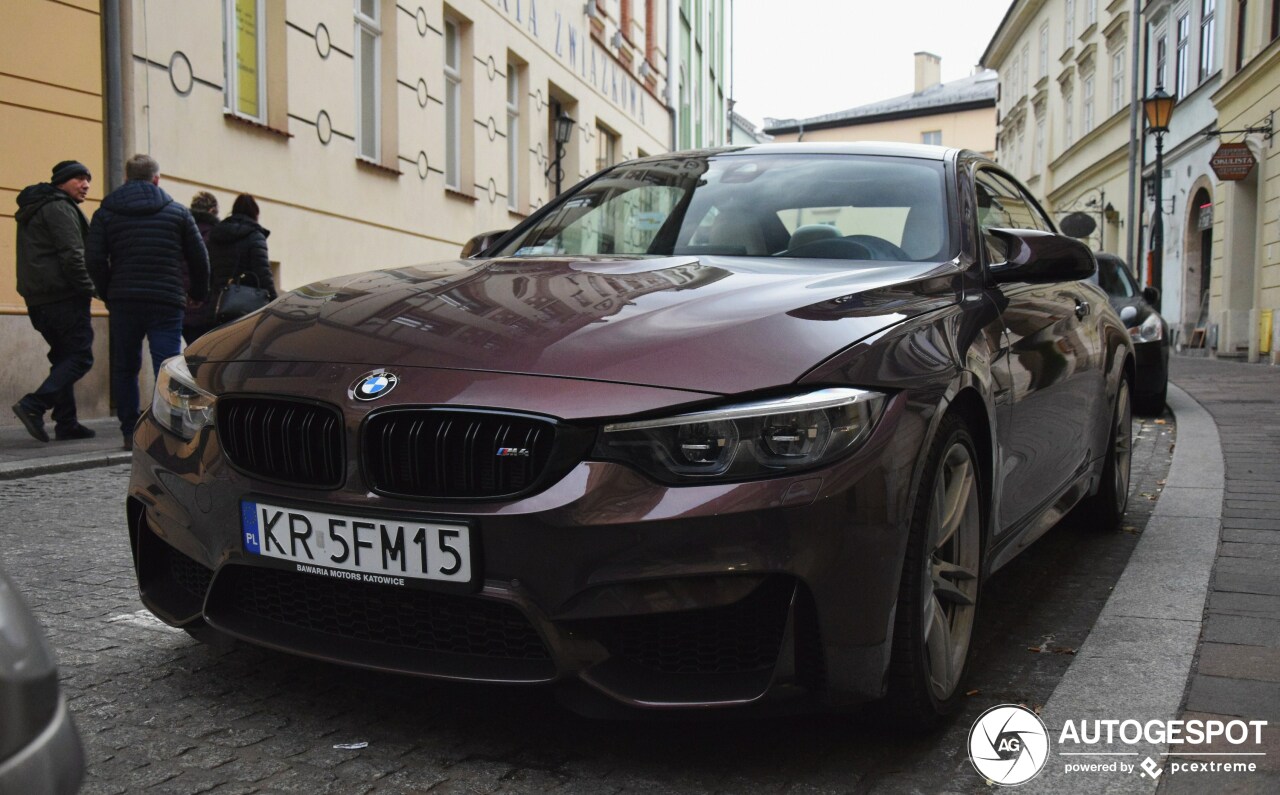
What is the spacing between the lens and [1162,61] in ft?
89.7

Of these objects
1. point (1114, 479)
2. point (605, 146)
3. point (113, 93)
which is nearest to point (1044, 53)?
point (605, 146)

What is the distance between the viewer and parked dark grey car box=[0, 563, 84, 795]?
1374 mm

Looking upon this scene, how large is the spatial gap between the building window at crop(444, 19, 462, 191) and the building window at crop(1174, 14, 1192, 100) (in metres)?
16.3

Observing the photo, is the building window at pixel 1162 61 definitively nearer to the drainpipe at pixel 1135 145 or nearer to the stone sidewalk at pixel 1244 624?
the drainpipe at pixel 1135 145

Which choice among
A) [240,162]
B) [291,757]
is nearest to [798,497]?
[291,757]

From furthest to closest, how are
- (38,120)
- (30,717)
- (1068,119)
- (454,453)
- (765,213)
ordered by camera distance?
1. (1068,119)
2. (38,120)
3. (765,213)
4. (454,453)
5. (30,717)

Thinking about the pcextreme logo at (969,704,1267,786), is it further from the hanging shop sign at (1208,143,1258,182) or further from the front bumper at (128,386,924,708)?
Answer: the hanging shop sign at (1208,143,1258,182)

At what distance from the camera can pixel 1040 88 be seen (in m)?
42.0

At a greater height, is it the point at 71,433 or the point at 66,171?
the point at 66,171

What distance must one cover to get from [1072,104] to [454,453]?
38476 mm

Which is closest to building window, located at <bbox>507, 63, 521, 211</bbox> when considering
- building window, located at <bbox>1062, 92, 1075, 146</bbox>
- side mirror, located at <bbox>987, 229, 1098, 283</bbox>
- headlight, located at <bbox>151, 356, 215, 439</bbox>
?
side mirror, located at <bbox>987, 229, 1098, 283</bbox>

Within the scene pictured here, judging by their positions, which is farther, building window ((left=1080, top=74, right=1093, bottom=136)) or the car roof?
building window ((left=1080, top=74, right=1093, bottom=136))

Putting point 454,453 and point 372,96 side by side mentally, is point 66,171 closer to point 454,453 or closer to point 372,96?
point 372,96

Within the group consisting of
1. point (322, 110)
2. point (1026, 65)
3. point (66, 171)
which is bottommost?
point (66, 171)
